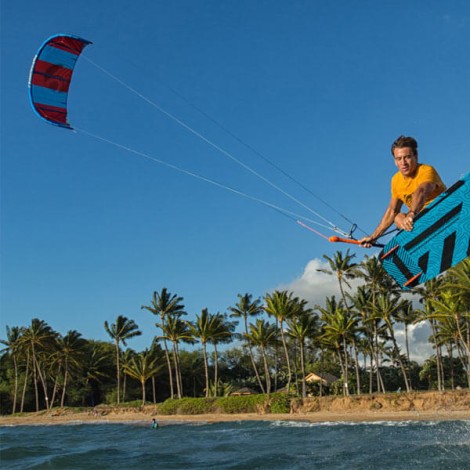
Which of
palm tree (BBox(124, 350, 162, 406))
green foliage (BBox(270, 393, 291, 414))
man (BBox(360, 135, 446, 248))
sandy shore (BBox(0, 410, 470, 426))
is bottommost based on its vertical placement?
sandy shore (BBox(0, 410, 470, 426))

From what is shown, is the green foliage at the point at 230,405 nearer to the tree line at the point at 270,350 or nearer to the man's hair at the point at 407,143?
the tree line at the point at 270,350

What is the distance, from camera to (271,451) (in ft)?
67.5

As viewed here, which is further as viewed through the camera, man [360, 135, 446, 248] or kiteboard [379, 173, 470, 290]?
kiteboard [379, 173, 470, 290]

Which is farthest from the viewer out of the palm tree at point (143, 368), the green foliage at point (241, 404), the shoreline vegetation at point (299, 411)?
the palm tree at point (143, 368)

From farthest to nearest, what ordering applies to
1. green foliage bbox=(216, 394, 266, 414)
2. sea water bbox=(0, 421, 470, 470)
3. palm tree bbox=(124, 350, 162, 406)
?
1. palm tree bbox=(124, 350, 162, 406)
2. green foliage bbox=(216, 394, 266, 414)
3. sea water bbox=(0, 421, 470, 470)

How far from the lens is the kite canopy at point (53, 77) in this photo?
33.0 ft

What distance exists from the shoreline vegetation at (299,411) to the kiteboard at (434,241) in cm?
3007

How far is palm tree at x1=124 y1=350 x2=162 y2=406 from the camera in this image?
2269 inches

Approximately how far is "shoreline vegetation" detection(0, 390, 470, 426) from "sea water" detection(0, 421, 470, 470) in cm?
609

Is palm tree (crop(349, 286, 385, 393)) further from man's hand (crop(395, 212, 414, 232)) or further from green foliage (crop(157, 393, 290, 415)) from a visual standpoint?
man's hand (crop(395, 212, 414, 232))

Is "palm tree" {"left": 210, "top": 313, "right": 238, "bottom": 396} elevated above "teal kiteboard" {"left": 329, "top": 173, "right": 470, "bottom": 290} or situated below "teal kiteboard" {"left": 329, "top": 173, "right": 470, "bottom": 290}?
above

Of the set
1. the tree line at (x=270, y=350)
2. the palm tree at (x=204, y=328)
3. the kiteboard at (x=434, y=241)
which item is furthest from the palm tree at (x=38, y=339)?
the kiteboard at (x=434, y=241)

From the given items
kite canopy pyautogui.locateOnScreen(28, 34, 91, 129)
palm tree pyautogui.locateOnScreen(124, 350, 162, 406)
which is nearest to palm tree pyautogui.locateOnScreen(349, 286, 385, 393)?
palm tree pyautogui.locateOnScreen(124, 350, 162, 406)

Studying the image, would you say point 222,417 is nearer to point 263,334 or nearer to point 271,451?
point 263,334
